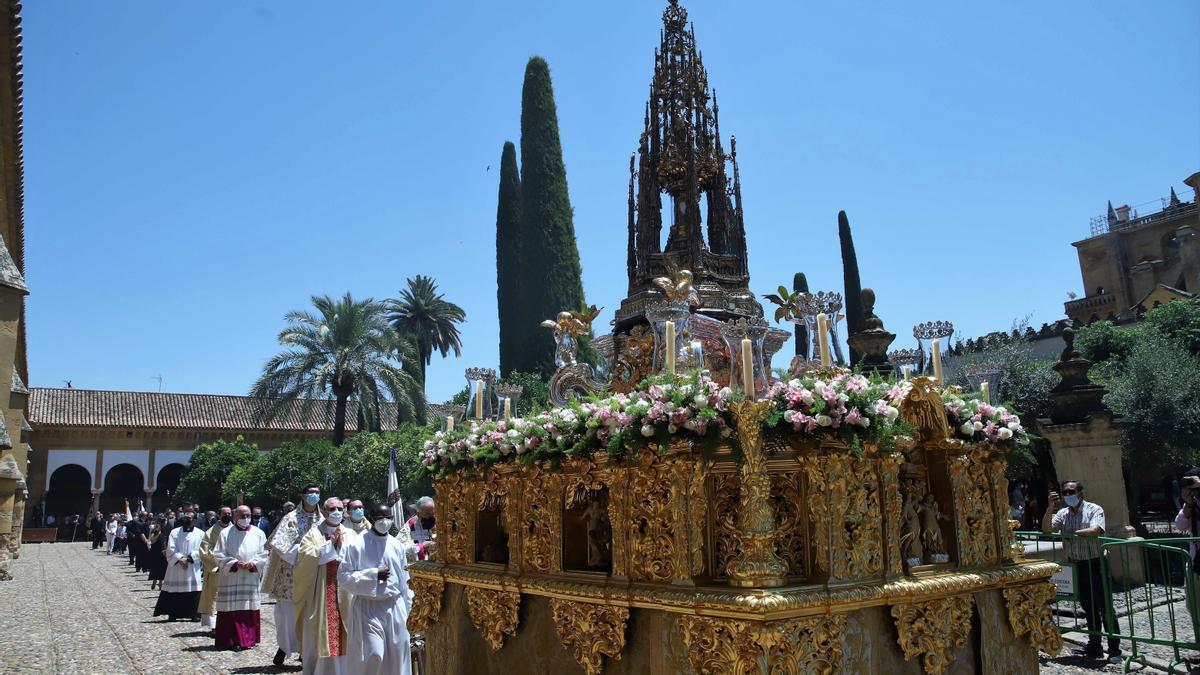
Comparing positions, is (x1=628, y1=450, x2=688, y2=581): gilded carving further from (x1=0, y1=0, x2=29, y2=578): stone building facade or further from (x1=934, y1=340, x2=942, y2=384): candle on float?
(x1=0, y1=0, x2=29, y2=578): stone building facade

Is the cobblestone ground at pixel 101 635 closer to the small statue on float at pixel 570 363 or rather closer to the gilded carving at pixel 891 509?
the small statue on float at pixel 570 363

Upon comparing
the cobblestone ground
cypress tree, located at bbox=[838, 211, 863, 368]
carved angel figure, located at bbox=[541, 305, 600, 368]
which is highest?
cypress tree, located at bbox=[838, 211, 863, 368]

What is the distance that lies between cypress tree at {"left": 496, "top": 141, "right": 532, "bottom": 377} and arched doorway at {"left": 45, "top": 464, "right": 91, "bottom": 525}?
29.6m

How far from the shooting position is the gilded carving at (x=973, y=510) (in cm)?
626

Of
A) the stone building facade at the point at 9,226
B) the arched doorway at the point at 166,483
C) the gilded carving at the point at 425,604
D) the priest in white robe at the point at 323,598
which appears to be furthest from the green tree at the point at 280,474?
the gilded carving at the point at 425,604

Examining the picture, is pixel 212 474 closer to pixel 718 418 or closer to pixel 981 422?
pixel 718 418

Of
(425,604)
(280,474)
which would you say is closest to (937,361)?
(425,604)

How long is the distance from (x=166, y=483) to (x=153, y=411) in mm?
4706

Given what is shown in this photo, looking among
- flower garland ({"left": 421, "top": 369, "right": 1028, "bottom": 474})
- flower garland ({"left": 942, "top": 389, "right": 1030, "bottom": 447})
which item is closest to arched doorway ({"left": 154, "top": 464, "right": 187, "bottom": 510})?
flower garland ({"left": 421, "top": 369, "right": 1028, "bottom": 474})

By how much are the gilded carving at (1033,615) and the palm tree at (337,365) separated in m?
30.7

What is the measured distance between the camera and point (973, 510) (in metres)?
6.37

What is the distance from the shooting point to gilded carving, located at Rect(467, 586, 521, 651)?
6.67 meters

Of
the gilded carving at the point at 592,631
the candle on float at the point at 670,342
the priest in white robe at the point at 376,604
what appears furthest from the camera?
the priest in white robe at the point at 376,604

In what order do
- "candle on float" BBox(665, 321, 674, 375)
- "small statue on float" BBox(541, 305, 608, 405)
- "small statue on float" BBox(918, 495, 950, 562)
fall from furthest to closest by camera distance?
"small statue on float" BBox(541, 305, 608, 405) < "candle on float" BBox(665, 321, 674, 375) < "small statue on float" BBox(918, 495, 950, 562)
